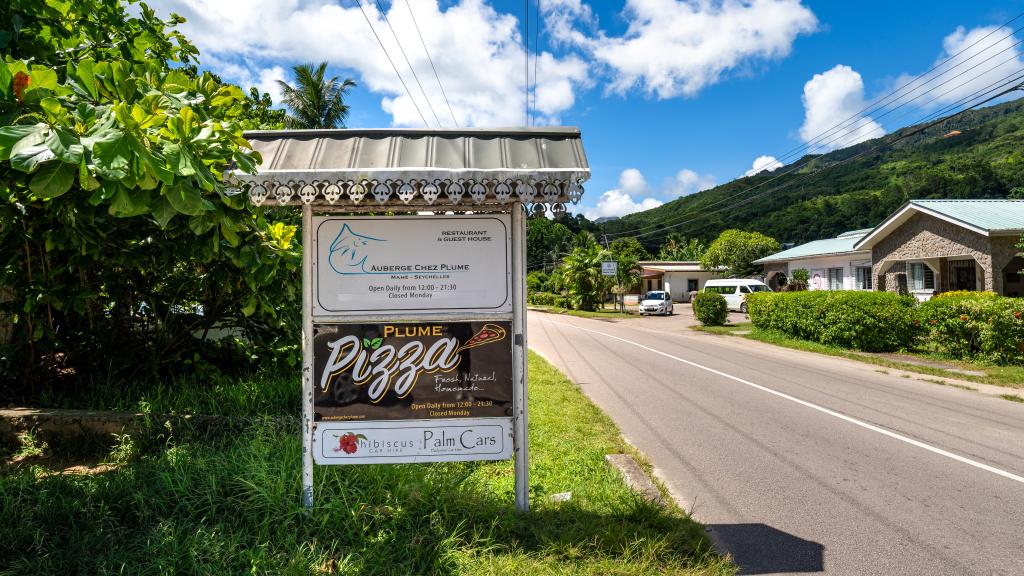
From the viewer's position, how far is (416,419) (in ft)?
12.5

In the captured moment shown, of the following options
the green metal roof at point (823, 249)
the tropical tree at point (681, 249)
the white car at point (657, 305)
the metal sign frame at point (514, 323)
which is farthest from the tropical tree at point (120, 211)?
the tropical tree at point (681, 249)

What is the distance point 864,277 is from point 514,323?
28.1 m

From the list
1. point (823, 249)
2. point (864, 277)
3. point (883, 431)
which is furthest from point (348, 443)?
point (823, 249)

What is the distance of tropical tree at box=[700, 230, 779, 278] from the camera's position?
41.5m

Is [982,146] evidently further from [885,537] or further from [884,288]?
[885,537]

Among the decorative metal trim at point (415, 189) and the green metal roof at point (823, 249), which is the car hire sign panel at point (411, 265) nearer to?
the decorative metal trim at point (415, 189)

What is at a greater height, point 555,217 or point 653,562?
point 555,217

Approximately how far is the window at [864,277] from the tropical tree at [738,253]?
13.4m

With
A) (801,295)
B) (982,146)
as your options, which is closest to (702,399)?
(801,295)

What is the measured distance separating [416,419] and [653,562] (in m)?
1.80

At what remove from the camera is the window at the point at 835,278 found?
91.7 ft

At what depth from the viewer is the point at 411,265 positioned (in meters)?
3.89

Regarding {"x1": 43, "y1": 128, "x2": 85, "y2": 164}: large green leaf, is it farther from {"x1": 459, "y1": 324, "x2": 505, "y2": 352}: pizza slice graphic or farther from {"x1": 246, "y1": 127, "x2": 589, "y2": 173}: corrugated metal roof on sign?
{"x1": 459, "y1": 324, "x2": 505, "y2": 352}: pizza slice graphic

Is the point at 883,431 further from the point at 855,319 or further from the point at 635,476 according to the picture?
the point at 855,319
